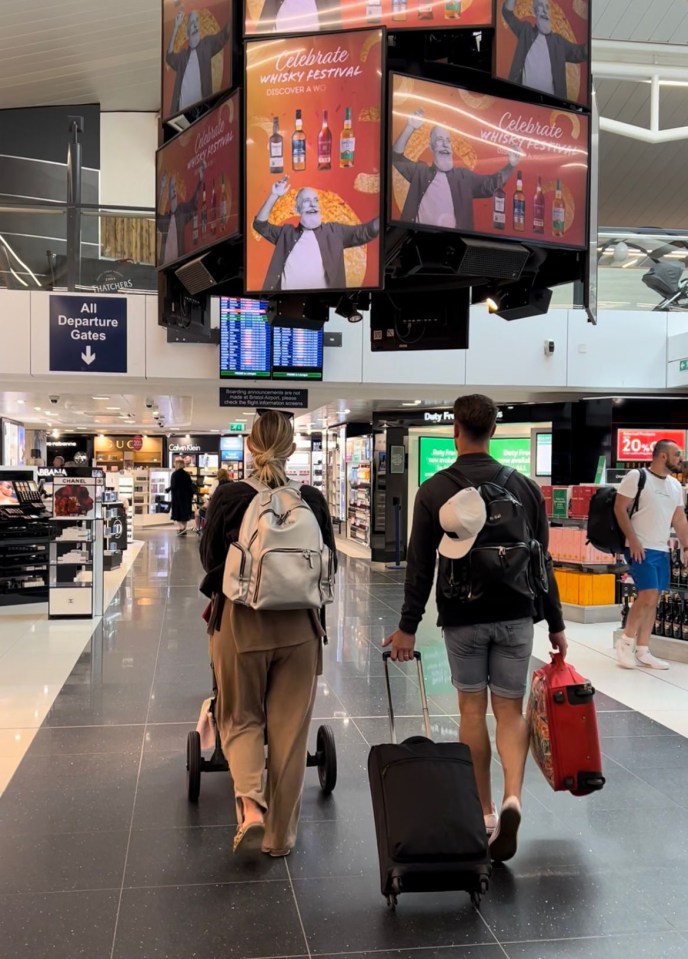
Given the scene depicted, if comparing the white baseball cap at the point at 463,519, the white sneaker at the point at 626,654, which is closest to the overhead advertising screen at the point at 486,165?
the white baseball cap at the point at 463,519

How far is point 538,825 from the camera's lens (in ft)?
10.4

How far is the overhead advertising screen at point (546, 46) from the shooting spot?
3.39 meters

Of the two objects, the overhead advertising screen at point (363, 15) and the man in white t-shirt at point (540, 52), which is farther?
the man in white t-shirt at point (540, 52)

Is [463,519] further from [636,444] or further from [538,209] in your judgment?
[636,444]

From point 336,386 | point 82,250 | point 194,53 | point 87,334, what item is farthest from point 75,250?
point 194,53

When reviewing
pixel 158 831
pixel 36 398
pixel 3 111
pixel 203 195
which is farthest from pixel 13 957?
pixel 3 111

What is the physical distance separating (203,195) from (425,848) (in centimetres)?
282

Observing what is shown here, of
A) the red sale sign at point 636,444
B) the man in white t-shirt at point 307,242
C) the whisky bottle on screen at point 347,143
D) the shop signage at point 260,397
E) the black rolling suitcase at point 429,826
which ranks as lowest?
the black rolling suitcase at point 429,826

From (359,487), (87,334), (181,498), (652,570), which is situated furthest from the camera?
(181,498)

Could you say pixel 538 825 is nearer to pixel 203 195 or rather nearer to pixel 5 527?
pixel 203 195

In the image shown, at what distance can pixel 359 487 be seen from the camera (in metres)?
14.8

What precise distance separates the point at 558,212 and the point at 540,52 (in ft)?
2.26

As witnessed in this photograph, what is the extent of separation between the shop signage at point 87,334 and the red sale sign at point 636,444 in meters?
5.63

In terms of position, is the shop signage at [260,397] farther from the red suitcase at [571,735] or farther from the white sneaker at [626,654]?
the red suitcase at [571,735]
